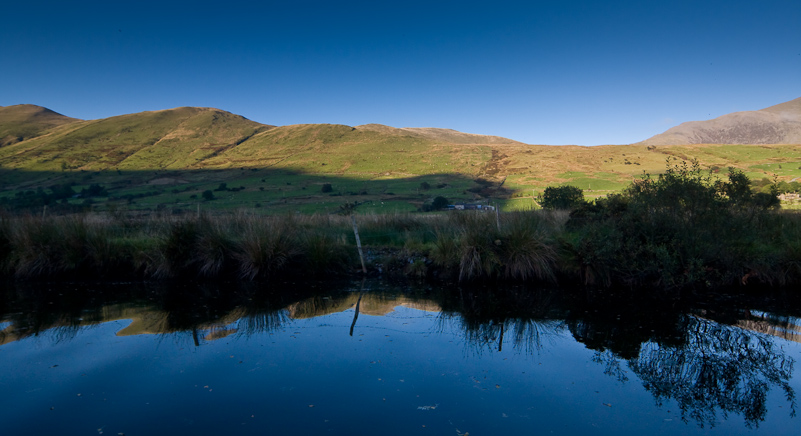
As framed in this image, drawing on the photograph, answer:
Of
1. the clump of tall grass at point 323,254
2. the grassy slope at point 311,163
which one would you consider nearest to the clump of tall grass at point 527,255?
the clump of tall grass at point 323,254

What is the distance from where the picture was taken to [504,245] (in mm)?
14375

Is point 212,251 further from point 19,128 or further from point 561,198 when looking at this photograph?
point 19,128

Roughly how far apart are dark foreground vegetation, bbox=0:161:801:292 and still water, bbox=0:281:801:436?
5.55ft

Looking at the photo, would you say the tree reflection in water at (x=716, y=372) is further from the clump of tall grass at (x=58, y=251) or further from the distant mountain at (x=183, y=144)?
the distant mountain at (x=183, y=144)

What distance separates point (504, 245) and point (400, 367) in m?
7.64

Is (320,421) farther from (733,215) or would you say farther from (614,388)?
(733,215)

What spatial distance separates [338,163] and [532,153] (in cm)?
4580

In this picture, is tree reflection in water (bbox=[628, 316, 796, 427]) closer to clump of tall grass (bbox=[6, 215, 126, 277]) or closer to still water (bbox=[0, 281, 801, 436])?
still water (bbox=[0, 281, 801, 436])

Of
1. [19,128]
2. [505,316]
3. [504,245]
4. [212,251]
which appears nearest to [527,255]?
[504,245]

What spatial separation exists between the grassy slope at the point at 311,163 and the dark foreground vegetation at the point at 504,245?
69.7ft

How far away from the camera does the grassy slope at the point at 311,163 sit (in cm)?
6531

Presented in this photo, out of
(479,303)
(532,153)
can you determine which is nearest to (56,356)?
(479,303)

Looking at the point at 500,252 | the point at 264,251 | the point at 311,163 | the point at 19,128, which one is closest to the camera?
the point at 500,252

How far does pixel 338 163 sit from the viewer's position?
109062mm
